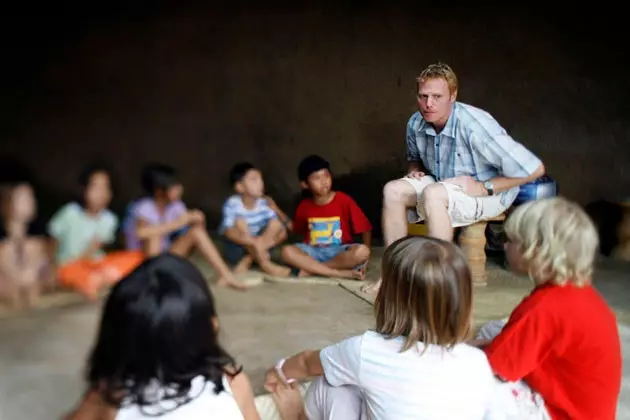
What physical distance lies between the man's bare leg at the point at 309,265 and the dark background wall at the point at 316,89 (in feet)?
2.62

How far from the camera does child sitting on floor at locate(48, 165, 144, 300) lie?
2533 millimetres

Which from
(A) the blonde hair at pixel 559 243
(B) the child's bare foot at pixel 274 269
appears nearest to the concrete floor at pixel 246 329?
(B) the child's bare foot at pixel 274 269

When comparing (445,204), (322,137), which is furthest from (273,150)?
(445,204)

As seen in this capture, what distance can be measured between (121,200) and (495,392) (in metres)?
2.48

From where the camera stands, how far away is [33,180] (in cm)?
342

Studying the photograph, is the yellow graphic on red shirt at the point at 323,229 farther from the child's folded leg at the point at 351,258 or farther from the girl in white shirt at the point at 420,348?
the girl in white shirt at the point at 420,348

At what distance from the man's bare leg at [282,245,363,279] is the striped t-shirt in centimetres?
20

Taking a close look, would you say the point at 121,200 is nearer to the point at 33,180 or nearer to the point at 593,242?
the point at 33,180

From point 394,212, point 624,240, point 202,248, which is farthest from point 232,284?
point 624,240

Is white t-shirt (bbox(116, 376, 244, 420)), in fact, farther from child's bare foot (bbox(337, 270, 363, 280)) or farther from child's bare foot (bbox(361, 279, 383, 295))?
child's bare foot (bbox(337, 270, 363, 280))

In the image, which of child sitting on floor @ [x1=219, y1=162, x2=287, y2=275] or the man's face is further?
child sitting on floor @ [x1=219, y1=162, x2=287, y2=275]

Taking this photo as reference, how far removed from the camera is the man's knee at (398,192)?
276 centimetres

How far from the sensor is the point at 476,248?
3049mm

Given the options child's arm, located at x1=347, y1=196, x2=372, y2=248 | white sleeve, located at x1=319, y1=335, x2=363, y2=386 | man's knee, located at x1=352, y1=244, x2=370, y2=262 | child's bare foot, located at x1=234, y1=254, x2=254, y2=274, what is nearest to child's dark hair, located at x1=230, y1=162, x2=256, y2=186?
child's bare foot, located at x1=234, y1=254, x2=254, y2=274
